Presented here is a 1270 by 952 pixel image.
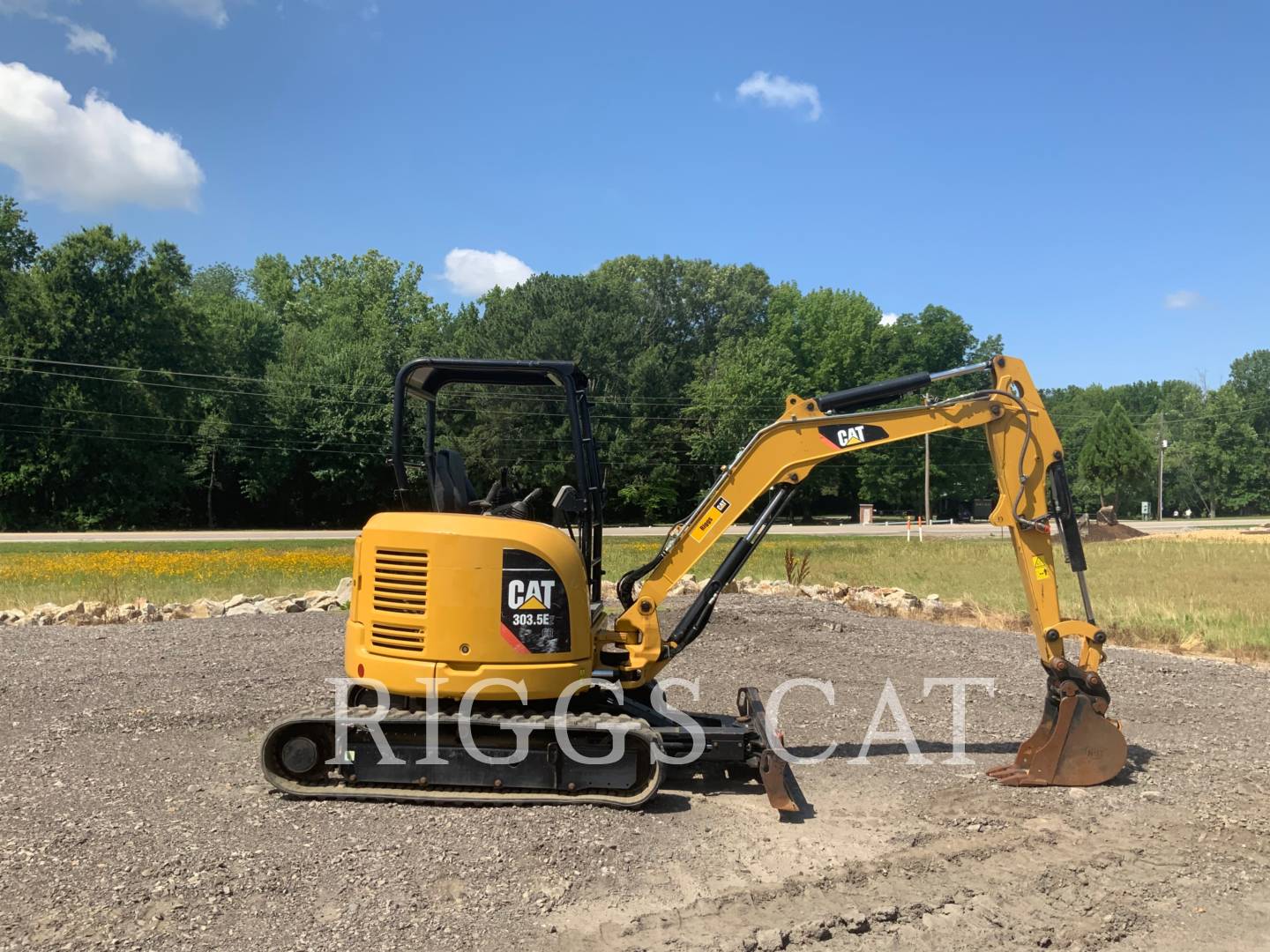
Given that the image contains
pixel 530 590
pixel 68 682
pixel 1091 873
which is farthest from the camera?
pixel 68 682

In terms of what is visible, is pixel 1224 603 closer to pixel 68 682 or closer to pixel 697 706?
pixel 697 706

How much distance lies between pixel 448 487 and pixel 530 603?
1145 millimetres

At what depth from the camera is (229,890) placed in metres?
4.71

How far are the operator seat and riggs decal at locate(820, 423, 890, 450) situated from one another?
2.64 metres

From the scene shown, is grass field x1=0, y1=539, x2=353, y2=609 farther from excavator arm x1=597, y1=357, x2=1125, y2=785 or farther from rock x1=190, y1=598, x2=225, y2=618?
excavator arm x1=597, y1=357, x2=1125, y2=785

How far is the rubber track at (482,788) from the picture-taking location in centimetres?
598

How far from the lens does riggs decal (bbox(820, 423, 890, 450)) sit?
6730mm

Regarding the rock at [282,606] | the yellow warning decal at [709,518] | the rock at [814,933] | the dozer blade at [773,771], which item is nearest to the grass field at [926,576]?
the rock at [282,606]

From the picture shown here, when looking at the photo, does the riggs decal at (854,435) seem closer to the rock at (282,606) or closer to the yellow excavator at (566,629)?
the yellow excavator at (566,629)

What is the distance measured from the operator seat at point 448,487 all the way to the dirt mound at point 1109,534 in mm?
37197

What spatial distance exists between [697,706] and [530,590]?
3.70m

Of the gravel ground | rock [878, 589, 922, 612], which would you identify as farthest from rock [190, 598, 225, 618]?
rock [878, 589, 922, 612]

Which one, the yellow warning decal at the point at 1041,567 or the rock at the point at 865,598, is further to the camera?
the rock at the point at 865,598

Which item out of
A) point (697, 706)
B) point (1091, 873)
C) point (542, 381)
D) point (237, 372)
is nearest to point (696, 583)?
point (697, 706)
